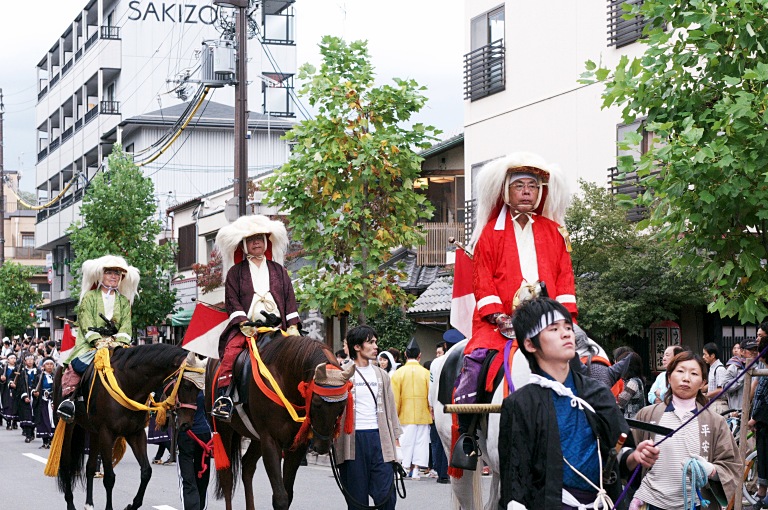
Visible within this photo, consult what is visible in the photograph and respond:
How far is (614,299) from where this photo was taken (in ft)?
64.9

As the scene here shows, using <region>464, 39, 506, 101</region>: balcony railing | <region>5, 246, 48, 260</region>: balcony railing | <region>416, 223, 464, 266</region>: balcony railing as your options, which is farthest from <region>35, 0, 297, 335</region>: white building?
<region>5, 246, 48, 260</region>: balcony railing

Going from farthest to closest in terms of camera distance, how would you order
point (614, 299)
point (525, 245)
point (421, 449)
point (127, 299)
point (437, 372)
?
point (614, 299), point (421, 449), point (127, 299), point (437, 372), point (525, 245)

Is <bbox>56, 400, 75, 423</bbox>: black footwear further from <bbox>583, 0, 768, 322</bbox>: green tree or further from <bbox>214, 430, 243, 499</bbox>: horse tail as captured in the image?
<bbox>583, 0, 768, 322</bbox>: green tree

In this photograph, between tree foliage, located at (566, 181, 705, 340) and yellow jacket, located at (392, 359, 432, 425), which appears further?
tree foliage, located at (566, 181, 705, 340)

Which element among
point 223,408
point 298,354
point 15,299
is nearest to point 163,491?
point 223,408

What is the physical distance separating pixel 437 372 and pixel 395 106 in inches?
439

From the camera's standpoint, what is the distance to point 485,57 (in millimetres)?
29141

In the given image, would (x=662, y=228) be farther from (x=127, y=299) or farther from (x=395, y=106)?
(x=395, y=106)

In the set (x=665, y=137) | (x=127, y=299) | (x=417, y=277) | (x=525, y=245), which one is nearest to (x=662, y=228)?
(x=665, y=137)

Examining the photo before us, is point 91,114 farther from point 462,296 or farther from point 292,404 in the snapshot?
point 462,296

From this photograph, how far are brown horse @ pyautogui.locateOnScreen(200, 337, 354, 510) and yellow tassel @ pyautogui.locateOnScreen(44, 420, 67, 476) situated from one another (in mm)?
3792

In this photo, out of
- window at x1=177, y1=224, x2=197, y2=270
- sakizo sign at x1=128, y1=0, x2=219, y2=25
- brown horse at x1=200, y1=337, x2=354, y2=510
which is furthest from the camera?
sakizo sign at x1=128, y1=0, x2=219, y2=25

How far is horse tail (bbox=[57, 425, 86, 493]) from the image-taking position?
13773 millimetres

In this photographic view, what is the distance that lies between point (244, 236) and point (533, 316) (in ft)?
20.0
